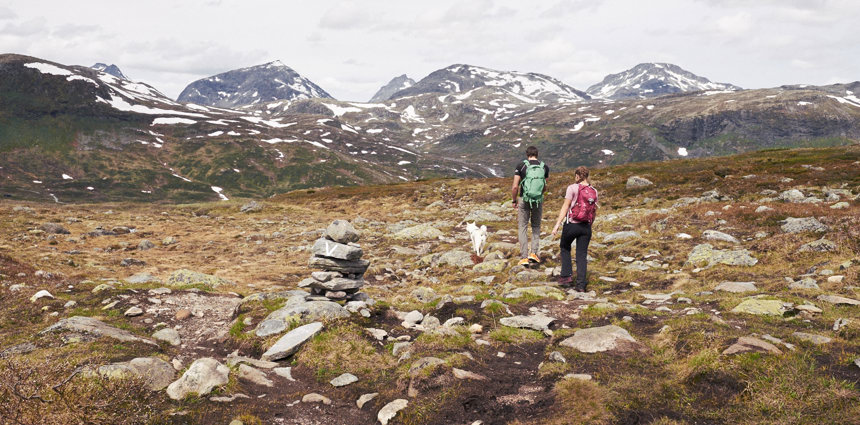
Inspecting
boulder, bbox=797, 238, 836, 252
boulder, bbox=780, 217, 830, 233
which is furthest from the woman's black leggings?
boulder, bbox=780, 217, 830, 233

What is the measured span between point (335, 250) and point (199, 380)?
614 cm

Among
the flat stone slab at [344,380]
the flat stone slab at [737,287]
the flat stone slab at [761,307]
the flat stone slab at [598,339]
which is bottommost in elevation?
the flat stone slab at [344,380]

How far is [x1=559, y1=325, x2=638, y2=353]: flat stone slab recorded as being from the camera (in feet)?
25.6

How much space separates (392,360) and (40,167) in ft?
867

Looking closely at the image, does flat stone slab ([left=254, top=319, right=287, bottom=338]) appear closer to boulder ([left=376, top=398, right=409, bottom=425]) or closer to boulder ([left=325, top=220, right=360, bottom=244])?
boulder ([left=325, top=220, right=360, bottom=244])

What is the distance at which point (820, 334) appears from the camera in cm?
723

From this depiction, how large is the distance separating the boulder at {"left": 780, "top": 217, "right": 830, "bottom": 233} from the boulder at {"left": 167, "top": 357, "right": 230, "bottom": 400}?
18.5 meters

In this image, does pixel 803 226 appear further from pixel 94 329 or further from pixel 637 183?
pixel 637 183

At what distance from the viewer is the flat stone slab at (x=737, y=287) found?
11.0m

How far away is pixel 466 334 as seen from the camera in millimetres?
8914

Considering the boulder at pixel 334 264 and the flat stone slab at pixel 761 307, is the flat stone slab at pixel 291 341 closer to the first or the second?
the boulder at pixel 334 264

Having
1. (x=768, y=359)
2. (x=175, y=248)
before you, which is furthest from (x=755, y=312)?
(x=175, y=248)

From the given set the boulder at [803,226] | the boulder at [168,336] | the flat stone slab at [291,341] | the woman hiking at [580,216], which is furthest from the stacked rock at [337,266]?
the boulder at [803,226]

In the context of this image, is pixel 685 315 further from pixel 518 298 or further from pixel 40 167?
pixel 40 167
